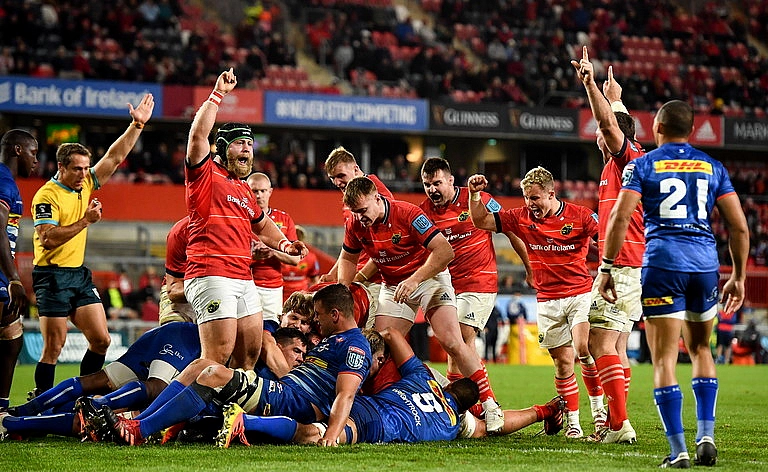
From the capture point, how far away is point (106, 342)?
9492mm

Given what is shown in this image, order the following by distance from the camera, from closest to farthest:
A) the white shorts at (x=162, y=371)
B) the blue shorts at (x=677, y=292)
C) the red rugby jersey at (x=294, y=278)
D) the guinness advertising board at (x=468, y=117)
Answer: the blue shorts at (x=677, y=292), the white shorts at (x=162, y=371), the red rugby jersey at (x=294, y=278), the guinness advertising board at (x=468, y=117)

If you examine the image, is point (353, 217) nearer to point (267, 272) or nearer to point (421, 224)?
point (421, 224)

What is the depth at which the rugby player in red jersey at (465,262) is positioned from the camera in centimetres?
976

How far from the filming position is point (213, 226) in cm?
786

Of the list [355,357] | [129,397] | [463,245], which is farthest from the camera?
[463,245]

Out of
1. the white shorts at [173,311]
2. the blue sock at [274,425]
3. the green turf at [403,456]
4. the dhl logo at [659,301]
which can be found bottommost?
the green turf at [403,456]

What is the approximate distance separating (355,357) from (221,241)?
1.44 m

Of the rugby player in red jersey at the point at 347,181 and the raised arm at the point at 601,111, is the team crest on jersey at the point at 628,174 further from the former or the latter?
the rugby player in red jersey at the point at 347,181

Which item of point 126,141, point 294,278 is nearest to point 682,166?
point 126,141

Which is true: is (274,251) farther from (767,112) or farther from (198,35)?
(767,112)

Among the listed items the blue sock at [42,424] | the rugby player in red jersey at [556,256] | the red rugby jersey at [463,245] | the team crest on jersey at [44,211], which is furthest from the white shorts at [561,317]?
the team crest on jersey at [44,211]

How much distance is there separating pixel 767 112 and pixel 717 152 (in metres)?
2.39

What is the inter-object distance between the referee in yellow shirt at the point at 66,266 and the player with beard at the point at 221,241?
1.53 metres

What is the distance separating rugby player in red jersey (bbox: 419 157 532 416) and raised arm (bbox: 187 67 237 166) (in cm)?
254
